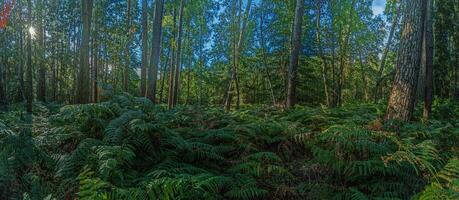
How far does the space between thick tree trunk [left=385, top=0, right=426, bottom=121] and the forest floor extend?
80cm

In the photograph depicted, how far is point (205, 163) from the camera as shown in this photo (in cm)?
396

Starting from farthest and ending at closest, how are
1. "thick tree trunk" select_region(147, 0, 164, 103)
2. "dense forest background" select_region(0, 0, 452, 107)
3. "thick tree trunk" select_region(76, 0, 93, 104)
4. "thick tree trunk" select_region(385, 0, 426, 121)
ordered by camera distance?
1. "dense forest background" select_region(0, 0, 452, 107)
2. "thick tree trunk" select_region(147, 0, 164, 103)
3. "thick tree trunk" select_region(76, 0, 93, 104)
4. "thick tree trunk" select_region(385, 0, 426, 121)

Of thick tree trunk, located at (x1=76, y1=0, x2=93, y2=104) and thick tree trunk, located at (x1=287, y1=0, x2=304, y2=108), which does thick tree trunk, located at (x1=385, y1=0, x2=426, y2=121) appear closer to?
thick tree trunk, located at (x1=287, y1=0, x2=304, y2=108)

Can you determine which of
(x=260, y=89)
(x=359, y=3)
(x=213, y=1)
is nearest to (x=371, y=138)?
(x=359, y=3)

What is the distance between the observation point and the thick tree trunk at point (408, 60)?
5.45 m

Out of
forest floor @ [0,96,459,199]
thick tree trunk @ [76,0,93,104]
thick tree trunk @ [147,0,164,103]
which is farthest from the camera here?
thick tree trunk @ [147,0,164,103]

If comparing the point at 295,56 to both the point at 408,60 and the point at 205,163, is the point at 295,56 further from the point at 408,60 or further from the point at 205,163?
the point at 205,163

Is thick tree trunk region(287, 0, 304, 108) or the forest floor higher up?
thick tree trunk region(287, 0, 304, 108)

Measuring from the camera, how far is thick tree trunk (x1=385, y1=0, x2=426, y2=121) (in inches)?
215

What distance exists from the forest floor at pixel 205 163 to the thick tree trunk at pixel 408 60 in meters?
0.80

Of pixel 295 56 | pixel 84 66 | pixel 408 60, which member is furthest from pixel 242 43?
pixel 408 60

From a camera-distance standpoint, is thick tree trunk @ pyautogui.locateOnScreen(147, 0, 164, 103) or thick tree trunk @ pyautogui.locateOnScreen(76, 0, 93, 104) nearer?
thick tree trunk @ pyautogui.locateOnScreen(76, 0, 93, 104)

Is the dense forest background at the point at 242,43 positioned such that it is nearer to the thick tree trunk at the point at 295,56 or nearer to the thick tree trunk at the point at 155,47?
the thick tree trunk at the point at 155,47

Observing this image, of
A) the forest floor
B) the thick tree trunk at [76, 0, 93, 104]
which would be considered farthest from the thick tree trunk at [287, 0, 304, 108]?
the thick tree trunk at [76, 0, 93, 104]
